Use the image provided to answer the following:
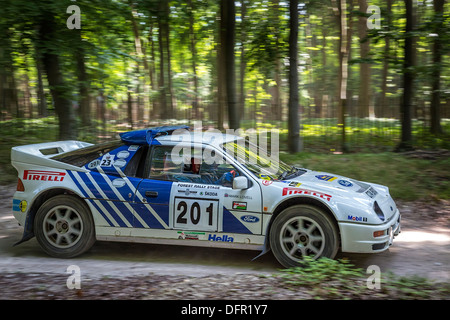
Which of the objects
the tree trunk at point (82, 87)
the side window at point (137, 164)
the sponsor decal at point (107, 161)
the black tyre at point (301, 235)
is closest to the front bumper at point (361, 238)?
the black tyre at point (301, 235)

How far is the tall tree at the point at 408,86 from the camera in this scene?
11.5 metres

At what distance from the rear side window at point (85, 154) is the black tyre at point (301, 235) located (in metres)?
2.45

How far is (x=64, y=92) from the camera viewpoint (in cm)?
1098

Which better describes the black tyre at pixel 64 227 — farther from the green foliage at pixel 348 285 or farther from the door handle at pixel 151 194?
the green foliage at pixel 348 285

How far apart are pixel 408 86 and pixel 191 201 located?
28.4ft

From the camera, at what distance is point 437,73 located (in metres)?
11.5

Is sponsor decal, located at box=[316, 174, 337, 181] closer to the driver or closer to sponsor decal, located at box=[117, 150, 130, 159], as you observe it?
the driver

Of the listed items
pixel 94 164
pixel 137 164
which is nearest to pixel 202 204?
pixel 137 164

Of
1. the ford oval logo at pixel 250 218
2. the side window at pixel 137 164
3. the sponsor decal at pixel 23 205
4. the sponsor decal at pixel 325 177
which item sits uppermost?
the side window at pixel 137 164

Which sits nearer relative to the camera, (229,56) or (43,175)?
(43,175)

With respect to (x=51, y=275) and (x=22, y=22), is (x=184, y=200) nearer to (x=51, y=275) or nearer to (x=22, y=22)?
(x=51, y=275)

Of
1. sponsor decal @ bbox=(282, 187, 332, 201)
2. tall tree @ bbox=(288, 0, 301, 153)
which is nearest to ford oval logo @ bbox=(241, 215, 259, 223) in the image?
sponsor decal @ bbox=(282, 187, 332, 201)

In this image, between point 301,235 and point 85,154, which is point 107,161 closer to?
point 85,154
